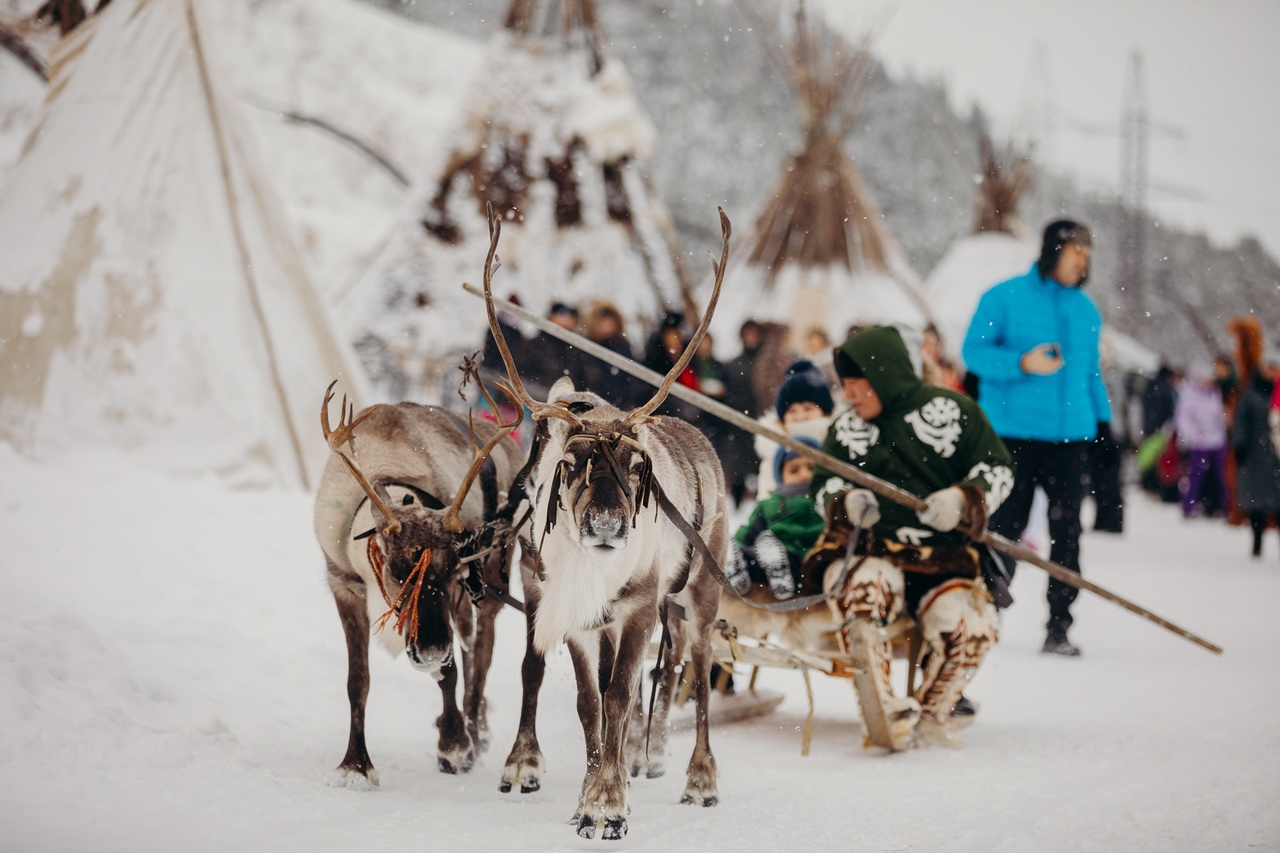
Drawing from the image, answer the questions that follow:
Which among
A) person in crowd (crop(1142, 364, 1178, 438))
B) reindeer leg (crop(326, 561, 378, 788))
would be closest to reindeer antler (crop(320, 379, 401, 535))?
reindeer leg (crop(326, 561, 378, 788))

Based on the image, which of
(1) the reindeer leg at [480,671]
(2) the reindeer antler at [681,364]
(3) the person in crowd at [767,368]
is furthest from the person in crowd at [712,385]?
(2) the reindeer antler at [681,364]

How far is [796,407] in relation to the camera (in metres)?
5.21

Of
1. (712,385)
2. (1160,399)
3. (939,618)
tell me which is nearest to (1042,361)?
(939,618)

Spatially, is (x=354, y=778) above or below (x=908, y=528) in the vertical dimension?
below

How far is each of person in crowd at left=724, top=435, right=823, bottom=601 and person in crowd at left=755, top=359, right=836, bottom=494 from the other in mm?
66

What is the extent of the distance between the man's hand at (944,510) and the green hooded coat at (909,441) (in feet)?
0.71

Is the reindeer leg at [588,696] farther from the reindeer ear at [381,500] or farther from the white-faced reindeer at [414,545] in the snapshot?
the reindeer ear at [381,500]

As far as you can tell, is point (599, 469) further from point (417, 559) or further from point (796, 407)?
point (796, 407)

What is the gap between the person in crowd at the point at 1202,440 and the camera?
13.9 m

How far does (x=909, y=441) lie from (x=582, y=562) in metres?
1.80

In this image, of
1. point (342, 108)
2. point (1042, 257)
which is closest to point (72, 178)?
point (1042, 257)

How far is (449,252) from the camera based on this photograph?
11805 mm

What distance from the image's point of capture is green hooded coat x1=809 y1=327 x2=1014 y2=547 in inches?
174

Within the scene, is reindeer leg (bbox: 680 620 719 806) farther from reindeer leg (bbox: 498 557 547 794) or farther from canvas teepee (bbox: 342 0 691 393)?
canvas teepee (bbox: 342 0 691 393)
